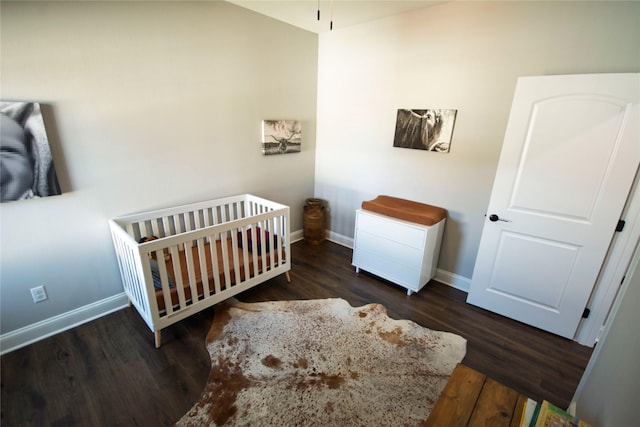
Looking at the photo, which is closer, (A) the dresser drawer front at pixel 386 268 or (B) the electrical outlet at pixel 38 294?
(B) the electrical outlet at pixel 38 294

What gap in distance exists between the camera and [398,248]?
268 centimetres

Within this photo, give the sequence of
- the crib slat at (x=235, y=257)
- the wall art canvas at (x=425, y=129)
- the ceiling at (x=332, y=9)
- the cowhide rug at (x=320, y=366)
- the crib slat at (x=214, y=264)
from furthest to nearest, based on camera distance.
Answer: the wall art canvas at (x=425, y=129) < the ceiling at (x=332, y=9) < the crib slat at (x=235, y=257) < the crib slat at (x=214, y=264) < the cowhide rug at (x=320, y=366)

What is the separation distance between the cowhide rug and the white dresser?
0.43 m

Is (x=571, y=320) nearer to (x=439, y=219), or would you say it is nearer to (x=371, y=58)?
(x=439, y=219)

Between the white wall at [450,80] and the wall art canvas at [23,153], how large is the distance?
8.63 feet

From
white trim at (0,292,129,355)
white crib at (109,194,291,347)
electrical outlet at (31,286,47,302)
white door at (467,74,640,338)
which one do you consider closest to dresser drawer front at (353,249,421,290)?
white door at (467,74,640,338)

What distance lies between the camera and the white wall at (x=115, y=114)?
5.87ft

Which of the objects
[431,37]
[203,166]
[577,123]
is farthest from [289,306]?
[431,37]

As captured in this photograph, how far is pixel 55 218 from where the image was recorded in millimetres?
1960

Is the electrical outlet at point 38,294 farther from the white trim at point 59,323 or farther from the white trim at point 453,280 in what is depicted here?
the white trim at point 453,280

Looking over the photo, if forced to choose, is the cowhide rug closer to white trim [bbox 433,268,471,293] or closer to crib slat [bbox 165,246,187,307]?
crib slat [bbox 165,246,187,307]

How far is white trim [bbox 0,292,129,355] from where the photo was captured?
1.92 m

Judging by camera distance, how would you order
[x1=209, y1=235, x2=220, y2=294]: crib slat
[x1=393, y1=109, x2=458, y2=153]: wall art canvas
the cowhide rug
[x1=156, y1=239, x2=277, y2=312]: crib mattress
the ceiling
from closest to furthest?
the cowhide rug < [x1=156, y1=239, x2=277, y2=312]: crib mattress < [x1=209, y1=235, x2=220, y2=294]: crib slat < the ceiling < [x1=393, y1=109, x2=458, y2=153]: wall art canvas

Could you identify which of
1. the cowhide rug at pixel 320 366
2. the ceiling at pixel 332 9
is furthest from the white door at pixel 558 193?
the ceiling at pixel 332 9
